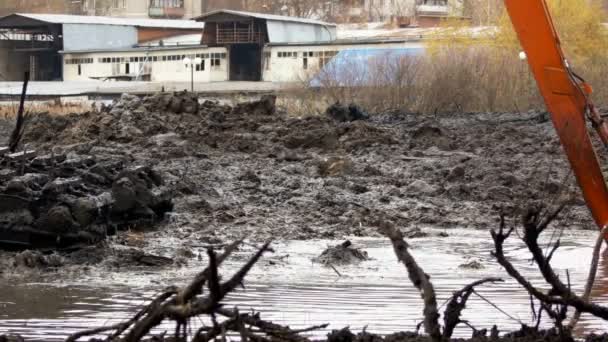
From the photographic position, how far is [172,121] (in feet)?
76.9

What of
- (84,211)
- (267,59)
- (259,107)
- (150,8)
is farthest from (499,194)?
(150,8)

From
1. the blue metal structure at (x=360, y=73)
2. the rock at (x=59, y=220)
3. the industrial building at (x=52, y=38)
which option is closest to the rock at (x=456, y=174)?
the rock at (x=59, y=220)

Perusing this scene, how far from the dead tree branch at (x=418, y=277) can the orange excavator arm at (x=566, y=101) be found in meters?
4.62

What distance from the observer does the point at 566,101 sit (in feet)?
31.2

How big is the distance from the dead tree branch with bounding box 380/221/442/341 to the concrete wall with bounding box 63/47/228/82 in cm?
6280

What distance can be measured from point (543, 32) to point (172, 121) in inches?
572

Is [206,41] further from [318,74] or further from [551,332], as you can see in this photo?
[551,332]

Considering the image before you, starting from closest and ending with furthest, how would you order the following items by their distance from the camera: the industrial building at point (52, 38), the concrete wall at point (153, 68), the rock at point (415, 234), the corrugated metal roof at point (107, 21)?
1. the rock at point (415, 234)
2. the concrete wall at point (153, 68)
3. the corrugated metal roof at point (107, 21)
4. the industrial building at point (52, 38)

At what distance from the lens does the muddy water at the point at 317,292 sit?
26.9 feet

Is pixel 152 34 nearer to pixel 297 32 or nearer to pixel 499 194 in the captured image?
pixel 297 32

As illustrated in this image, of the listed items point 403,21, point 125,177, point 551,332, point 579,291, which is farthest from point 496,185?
point 403,21

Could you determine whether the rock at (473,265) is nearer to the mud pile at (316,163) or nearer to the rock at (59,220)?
the mud pile at (316,163)

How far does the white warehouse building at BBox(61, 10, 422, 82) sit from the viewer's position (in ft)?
218

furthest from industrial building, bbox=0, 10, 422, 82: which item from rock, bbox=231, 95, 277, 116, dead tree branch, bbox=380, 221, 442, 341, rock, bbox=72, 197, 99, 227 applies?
dead tree branch, bbox=380, 221, 442, 341
